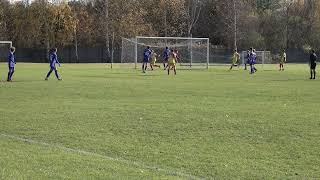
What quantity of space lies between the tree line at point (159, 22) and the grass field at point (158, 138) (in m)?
62.2

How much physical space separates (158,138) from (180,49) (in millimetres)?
47973

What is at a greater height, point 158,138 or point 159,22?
point 159,22

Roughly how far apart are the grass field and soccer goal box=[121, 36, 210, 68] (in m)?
34.2

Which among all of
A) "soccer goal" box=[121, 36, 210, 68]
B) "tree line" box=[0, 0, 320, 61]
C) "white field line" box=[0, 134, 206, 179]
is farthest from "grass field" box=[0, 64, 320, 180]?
"tree line" box=[0, 0, 320, 61]

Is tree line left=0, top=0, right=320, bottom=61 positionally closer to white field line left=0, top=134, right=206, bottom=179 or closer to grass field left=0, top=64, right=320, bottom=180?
grass field left=0, top=64, right=320, bottom=180

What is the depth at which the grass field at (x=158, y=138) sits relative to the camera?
8539 mm

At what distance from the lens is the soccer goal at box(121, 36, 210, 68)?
54.2m

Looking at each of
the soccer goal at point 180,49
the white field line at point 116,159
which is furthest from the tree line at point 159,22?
the white field line at point 116,159

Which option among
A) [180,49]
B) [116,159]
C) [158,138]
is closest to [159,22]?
[180,49]

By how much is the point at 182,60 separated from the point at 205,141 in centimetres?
A: 4754

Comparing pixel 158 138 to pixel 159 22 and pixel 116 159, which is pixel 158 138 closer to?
pixel 116 159

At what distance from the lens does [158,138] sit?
11438 millimetres

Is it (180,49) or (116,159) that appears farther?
(180,49)

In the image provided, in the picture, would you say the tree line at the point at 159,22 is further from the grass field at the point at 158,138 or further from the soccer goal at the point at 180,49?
the grass field at the point at 158,138
